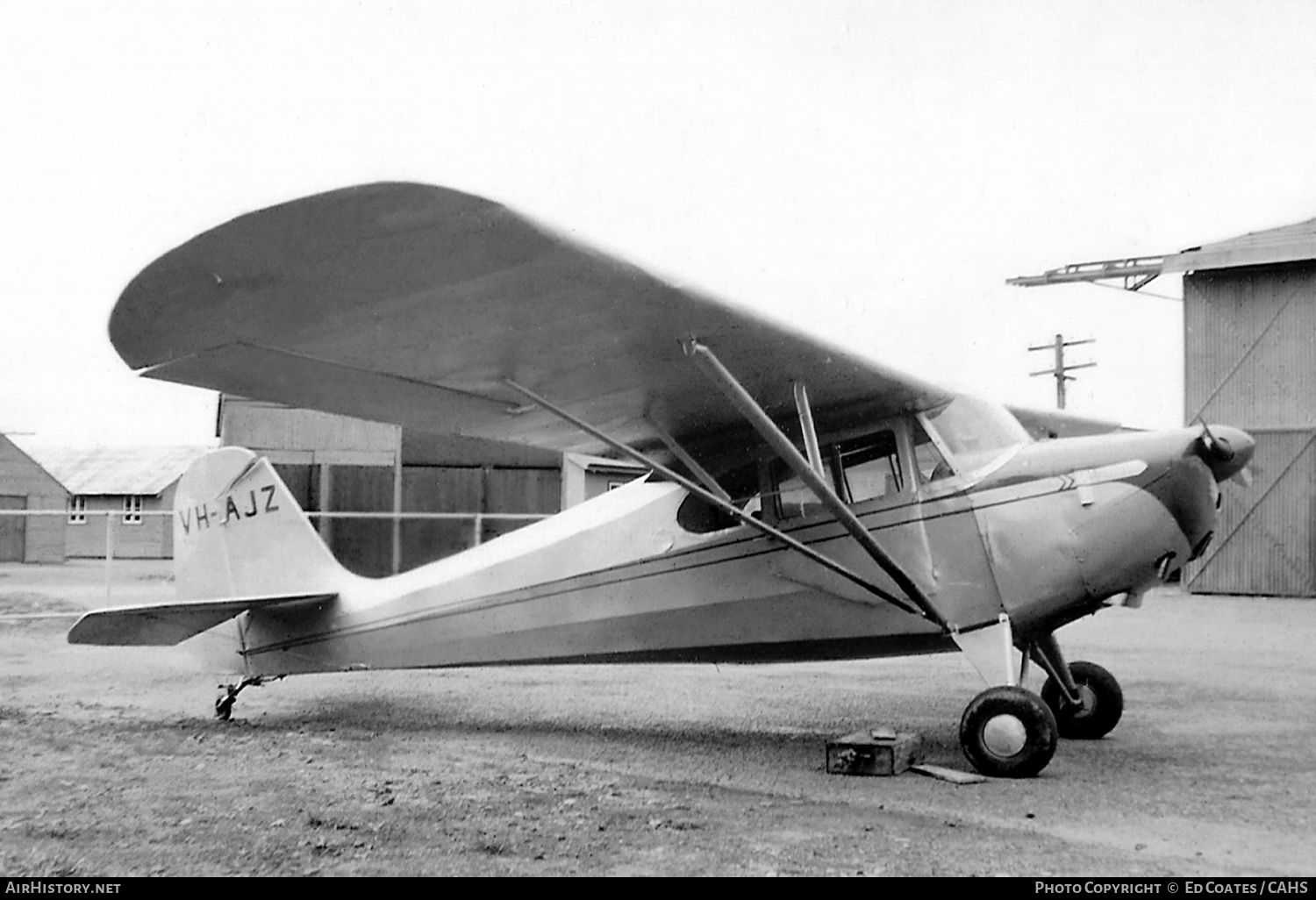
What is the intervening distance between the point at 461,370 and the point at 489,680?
5.39 m

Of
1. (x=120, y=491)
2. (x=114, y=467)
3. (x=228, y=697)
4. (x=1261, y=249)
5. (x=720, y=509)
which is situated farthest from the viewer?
(x=114, y=467)

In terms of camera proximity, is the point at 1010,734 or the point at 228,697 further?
the point at 228,697

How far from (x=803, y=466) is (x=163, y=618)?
4457 millimetres

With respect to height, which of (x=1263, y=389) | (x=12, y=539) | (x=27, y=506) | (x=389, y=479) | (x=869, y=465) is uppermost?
(x=1263, y=389)

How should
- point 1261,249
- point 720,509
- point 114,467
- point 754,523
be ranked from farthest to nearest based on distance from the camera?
point 114,467 → point 1261,249 → point 720,509 → point 754,523

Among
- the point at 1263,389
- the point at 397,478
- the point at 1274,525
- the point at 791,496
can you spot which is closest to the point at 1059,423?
the point at 791,496

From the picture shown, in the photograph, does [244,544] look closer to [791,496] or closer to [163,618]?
[163,618]

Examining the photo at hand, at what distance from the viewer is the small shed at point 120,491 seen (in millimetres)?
48688

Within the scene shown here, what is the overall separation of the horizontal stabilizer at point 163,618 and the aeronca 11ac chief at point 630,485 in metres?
0.02

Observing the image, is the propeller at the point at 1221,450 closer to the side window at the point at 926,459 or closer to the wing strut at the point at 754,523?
the side window at the point at 926,459

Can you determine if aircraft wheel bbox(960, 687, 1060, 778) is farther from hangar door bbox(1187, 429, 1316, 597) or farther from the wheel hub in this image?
hangar door bbox(1187, 429, 1316, 597)

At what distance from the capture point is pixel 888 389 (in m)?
6.80

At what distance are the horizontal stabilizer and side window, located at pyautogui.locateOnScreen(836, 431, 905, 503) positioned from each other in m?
3.84

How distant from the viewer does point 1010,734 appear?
234 inches
